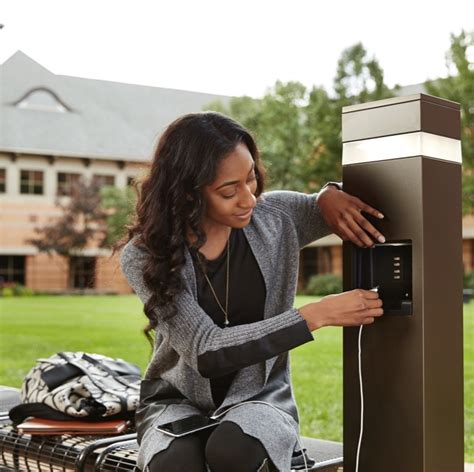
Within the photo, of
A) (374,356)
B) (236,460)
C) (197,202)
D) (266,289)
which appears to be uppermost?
(197,202)

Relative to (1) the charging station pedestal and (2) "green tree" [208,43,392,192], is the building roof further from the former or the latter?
(1) the charging station pedestal

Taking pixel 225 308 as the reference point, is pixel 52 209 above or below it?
above

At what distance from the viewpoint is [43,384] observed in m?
2.79

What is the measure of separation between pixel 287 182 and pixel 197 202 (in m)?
15.6

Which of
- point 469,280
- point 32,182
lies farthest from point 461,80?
point 32,182

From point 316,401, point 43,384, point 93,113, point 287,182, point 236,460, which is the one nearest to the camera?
point 236,460

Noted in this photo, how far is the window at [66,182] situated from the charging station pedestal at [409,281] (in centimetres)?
1930

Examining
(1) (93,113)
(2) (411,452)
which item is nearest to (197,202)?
(2) (411,452)

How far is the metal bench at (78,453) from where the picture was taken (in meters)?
2.30

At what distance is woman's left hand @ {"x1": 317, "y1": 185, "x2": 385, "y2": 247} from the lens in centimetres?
198

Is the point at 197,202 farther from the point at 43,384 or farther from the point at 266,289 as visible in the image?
the point at 43,384

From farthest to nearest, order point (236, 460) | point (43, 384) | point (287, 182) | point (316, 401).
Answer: point (287, 182), point (316, 401), point (43, 384), point (236, 460)

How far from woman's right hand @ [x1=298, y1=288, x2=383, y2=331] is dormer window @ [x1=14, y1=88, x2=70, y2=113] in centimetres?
1862

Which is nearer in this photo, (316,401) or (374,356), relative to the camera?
(374,356)
